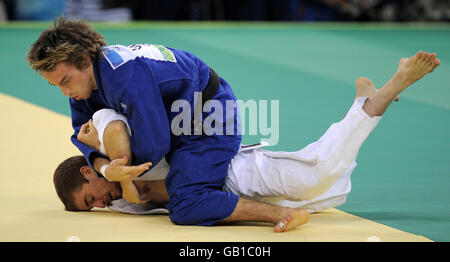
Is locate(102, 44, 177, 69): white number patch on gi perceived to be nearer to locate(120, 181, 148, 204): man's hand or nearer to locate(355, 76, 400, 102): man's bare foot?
locate(120, 181, 148, 204): man's hand

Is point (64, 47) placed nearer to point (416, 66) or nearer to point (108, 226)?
point (108, 226)

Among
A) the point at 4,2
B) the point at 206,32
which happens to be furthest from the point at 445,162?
the point at 4,2

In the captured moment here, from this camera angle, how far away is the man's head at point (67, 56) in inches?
122

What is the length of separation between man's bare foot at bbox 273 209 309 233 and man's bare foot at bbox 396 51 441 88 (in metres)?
0.79

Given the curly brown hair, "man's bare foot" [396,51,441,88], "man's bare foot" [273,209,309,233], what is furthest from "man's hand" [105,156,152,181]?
"man's bare foot" [396,51,441,88]

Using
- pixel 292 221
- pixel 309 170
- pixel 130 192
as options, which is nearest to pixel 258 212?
pixel 292 221

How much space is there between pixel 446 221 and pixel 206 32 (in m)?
7.87

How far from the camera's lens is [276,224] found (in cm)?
318

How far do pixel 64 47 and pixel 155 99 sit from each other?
462mm

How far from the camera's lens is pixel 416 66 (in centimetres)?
323

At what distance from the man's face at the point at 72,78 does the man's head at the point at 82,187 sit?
0.43m

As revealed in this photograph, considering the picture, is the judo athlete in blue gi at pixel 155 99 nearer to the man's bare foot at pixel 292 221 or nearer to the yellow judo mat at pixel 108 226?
the yellow judo mat at pixel 108 226

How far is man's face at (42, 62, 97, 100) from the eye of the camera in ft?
10.2
